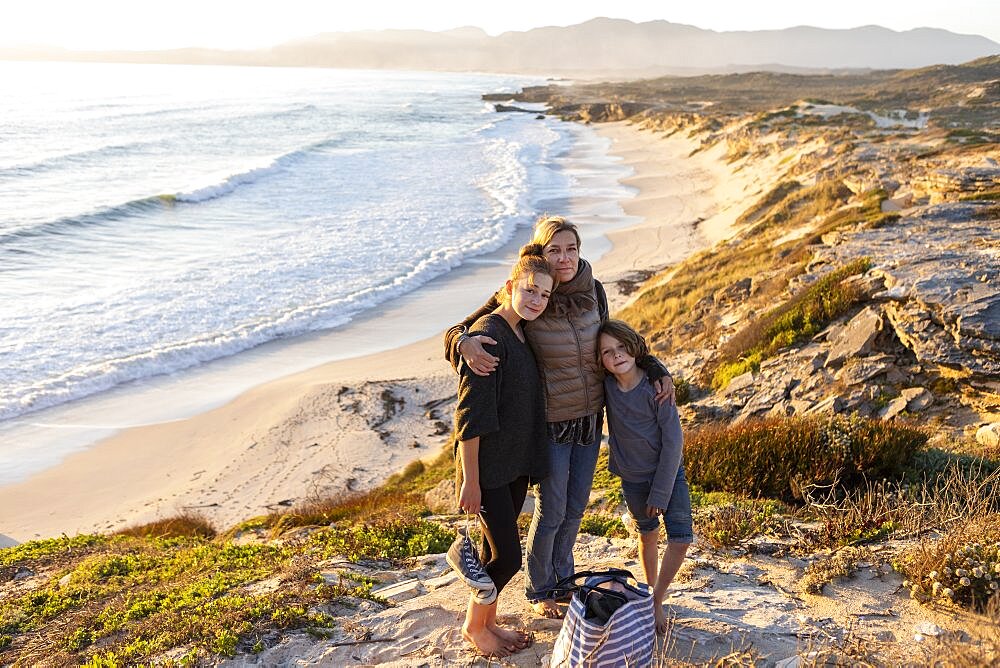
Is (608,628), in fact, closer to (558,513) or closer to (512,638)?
(558,513)

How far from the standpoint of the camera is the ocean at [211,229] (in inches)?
557

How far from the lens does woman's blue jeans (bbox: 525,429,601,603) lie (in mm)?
3760

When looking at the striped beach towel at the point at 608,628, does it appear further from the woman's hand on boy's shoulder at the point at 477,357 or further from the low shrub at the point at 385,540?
the low shrub at the point at 385,540

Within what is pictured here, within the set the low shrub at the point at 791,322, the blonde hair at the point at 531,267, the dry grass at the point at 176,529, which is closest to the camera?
the blonde hair at the point at 531,267

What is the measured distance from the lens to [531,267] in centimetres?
348

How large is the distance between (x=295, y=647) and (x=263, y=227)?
22525 millimetres

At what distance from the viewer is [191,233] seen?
23.8 meters

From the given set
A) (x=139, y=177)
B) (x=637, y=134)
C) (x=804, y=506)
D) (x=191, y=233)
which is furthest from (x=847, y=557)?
(x=637, y=134)

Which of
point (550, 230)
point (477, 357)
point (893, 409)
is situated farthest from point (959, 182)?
point (477, 357)

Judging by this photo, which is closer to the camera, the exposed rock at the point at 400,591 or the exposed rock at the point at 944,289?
the exposed rock at the point at 400,591

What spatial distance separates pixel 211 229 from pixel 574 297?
914 inches

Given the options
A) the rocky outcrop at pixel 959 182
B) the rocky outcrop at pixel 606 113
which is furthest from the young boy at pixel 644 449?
the rocky outcrop at pixel 606 113

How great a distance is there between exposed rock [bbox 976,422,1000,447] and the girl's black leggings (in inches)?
184

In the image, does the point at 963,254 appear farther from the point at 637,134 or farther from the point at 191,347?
the point at 637,134
